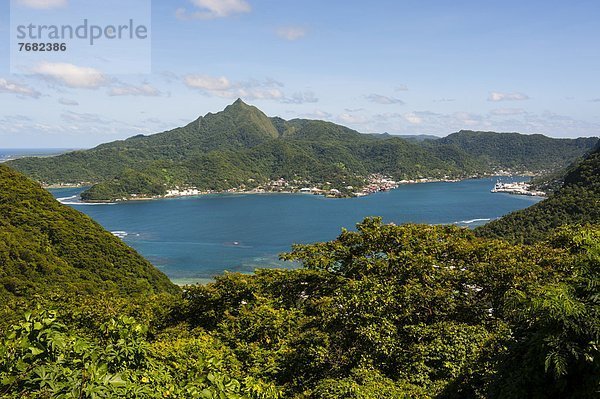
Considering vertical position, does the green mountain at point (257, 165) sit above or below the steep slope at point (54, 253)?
above

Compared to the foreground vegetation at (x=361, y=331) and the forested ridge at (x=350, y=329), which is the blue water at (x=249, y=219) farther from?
the foreground vegetation at (x=361, y=331)

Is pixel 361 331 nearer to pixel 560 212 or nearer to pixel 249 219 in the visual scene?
pixel 560 212

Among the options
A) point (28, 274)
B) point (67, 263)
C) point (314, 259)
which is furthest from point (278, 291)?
point (67, 263)

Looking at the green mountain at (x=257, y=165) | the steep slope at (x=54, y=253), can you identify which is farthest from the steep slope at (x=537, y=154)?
the steep slope at (x=54, y=253)

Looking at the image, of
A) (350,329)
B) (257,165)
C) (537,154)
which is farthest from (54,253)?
(537,154)

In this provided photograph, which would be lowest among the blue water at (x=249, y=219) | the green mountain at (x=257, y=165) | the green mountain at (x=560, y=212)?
the blue water at (x=249, y=219)

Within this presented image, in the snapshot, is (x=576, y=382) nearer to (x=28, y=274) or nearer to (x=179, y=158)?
(x=28, y=274)
